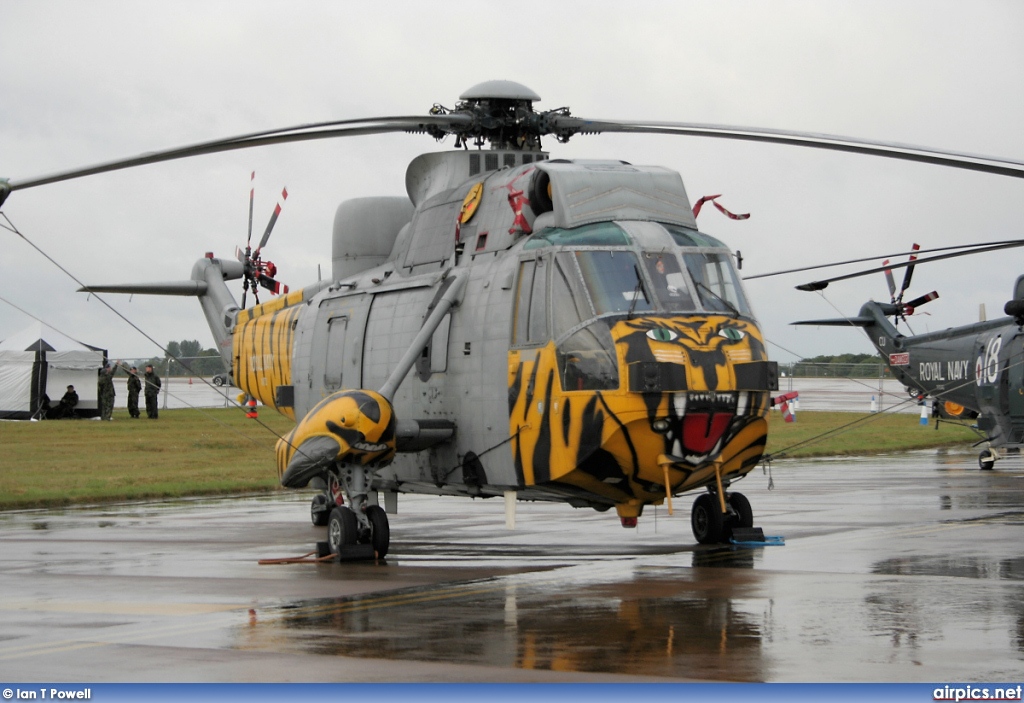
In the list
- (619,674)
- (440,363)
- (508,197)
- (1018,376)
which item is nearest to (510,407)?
(440,363)

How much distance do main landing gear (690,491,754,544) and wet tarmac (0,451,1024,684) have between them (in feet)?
1.04

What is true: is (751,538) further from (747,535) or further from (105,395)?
(105,395)

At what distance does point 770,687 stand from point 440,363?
854 cm

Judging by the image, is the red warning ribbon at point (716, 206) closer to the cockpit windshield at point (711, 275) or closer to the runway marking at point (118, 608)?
the cockpit windshield at point (711, 275)

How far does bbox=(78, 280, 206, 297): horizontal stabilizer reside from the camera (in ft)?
73.0

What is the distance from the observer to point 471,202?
→ 1543cm

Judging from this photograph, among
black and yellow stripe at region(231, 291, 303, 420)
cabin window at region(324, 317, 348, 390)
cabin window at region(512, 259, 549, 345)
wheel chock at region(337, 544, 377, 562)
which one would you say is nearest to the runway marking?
wheel chock at region(337, 544, 377, 562)

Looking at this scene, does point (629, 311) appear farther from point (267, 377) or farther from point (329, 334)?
point (267, 377)

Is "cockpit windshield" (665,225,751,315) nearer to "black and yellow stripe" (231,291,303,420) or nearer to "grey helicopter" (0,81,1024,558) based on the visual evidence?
"grey helicopter" (0,81,1024,558)

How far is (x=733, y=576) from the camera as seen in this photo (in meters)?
11.9

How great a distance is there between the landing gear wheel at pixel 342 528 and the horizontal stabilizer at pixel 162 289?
9.25 m

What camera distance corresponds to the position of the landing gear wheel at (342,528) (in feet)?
46.9
